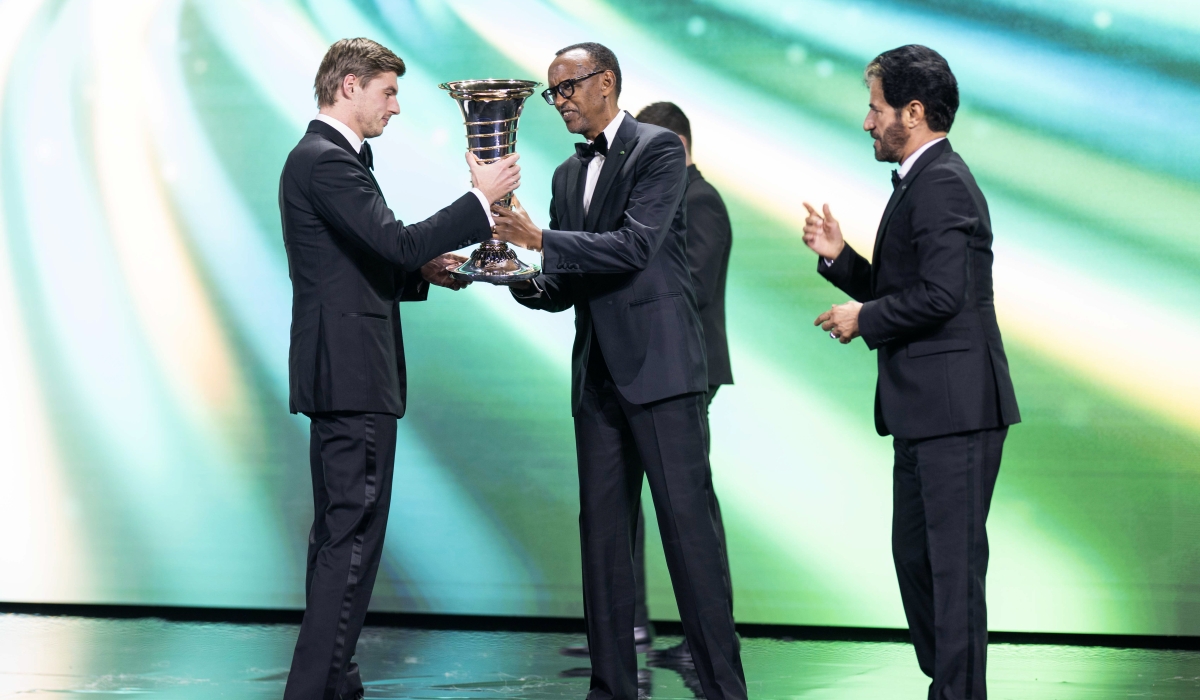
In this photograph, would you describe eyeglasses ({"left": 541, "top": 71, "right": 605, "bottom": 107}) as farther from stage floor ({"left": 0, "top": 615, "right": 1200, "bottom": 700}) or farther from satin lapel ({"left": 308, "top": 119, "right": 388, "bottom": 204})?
stage floor ({"left": 0, "top": 615, "right": 1200, "bottom": 700})

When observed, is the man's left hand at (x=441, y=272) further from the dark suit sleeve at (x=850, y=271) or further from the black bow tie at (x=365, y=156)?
the dark suit sleeve at (x=850, y=271)

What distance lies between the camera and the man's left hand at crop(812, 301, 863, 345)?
2.79m

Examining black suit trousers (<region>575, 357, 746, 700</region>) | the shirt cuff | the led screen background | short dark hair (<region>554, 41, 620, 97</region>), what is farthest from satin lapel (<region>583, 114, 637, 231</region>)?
the led screen background

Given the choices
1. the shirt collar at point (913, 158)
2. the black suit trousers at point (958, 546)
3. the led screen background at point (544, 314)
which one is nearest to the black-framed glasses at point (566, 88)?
the shirt collar at point (913, 158)

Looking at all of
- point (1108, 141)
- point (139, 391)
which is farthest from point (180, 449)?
point (1108, 141)

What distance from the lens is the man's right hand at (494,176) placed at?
293 centimetres

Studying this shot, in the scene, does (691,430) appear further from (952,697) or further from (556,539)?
(556,539)

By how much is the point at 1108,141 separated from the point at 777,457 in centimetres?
148

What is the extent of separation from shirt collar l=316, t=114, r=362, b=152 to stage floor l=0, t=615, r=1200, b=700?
1488mm

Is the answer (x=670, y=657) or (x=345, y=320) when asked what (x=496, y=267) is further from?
(x=670, y=657)

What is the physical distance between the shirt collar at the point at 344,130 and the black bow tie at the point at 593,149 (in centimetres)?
54

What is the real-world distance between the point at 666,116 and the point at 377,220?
1342mm

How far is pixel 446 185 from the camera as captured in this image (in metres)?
4.43

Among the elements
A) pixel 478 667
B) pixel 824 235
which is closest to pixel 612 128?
pixel 824 235
